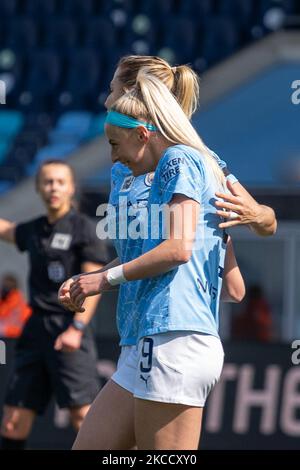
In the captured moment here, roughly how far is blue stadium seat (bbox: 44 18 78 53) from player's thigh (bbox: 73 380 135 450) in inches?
492

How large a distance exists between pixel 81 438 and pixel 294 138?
8742 millimetres

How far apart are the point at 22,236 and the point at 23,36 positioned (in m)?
10.2

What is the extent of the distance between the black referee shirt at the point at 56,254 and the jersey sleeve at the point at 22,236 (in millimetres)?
11

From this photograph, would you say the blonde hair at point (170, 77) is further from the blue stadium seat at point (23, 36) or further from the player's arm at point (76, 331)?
the blue stadium seat at point (23, 36)

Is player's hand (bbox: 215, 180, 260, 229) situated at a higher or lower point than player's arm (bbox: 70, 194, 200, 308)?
higher

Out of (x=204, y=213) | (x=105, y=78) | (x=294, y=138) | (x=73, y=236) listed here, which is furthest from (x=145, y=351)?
(x=105, y=78)

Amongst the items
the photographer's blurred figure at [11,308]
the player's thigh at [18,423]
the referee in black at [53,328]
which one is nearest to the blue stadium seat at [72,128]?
the photographer's blurred figure at [11,308]

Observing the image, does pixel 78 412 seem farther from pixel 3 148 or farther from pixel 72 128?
pixel 3 148

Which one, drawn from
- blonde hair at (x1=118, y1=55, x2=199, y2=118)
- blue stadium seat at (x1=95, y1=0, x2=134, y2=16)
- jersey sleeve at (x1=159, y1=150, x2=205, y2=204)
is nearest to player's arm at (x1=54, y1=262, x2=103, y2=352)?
blonde hair at (x1=118, y1=55, x2=199, y2=118)

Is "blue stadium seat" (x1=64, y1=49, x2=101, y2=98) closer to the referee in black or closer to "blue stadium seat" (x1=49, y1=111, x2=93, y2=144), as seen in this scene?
"blue stadium seat" (x1=49, y1=111, x2=93, y2=144)

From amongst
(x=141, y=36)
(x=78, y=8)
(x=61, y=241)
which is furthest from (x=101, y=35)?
(x=61, y=241)

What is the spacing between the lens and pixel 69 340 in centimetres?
613

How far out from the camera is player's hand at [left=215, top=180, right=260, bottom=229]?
146 inches
